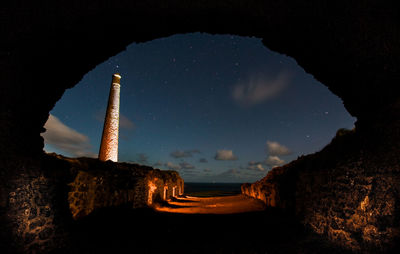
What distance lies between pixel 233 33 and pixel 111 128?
2217cm

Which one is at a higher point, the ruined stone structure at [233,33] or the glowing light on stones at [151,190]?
the ruined stone structure at [233,33]

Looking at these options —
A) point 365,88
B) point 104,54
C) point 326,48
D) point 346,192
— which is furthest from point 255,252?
point 104,54

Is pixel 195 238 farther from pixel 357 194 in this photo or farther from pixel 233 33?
pixel 233 33

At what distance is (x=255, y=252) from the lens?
14.2 ft

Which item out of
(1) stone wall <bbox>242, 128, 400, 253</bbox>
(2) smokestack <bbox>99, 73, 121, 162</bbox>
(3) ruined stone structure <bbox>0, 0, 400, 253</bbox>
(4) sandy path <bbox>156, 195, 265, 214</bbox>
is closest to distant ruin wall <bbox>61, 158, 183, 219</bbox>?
(3) ruined stone structure <bbox>0, 0, 400, 253</bbox>

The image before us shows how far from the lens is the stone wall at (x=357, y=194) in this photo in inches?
133

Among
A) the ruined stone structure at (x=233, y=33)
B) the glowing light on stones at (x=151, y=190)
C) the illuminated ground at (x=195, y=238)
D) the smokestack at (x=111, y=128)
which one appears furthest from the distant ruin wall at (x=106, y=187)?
the smokestack at (x=111, y=128)

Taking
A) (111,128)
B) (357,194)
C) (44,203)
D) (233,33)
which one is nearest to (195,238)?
(44,203)

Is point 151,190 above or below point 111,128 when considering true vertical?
below

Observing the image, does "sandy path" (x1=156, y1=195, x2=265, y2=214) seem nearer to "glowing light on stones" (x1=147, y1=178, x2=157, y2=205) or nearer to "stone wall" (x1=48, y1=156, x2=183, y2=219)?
"glowing light on stones" (x1=147, y1=178, x2=157, y2=205)

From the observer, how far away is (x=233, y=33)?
4.66 metres

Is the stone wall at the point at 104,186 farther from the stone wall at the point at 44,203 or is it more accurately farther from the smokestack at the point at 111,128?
the smokestack at the point at 111,128

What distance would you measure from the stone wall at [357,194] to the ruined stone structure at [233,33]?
0.06 ft

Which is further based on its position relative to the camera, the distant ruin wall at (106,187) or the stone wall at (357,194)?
the distant ruin wall at (106,187)
